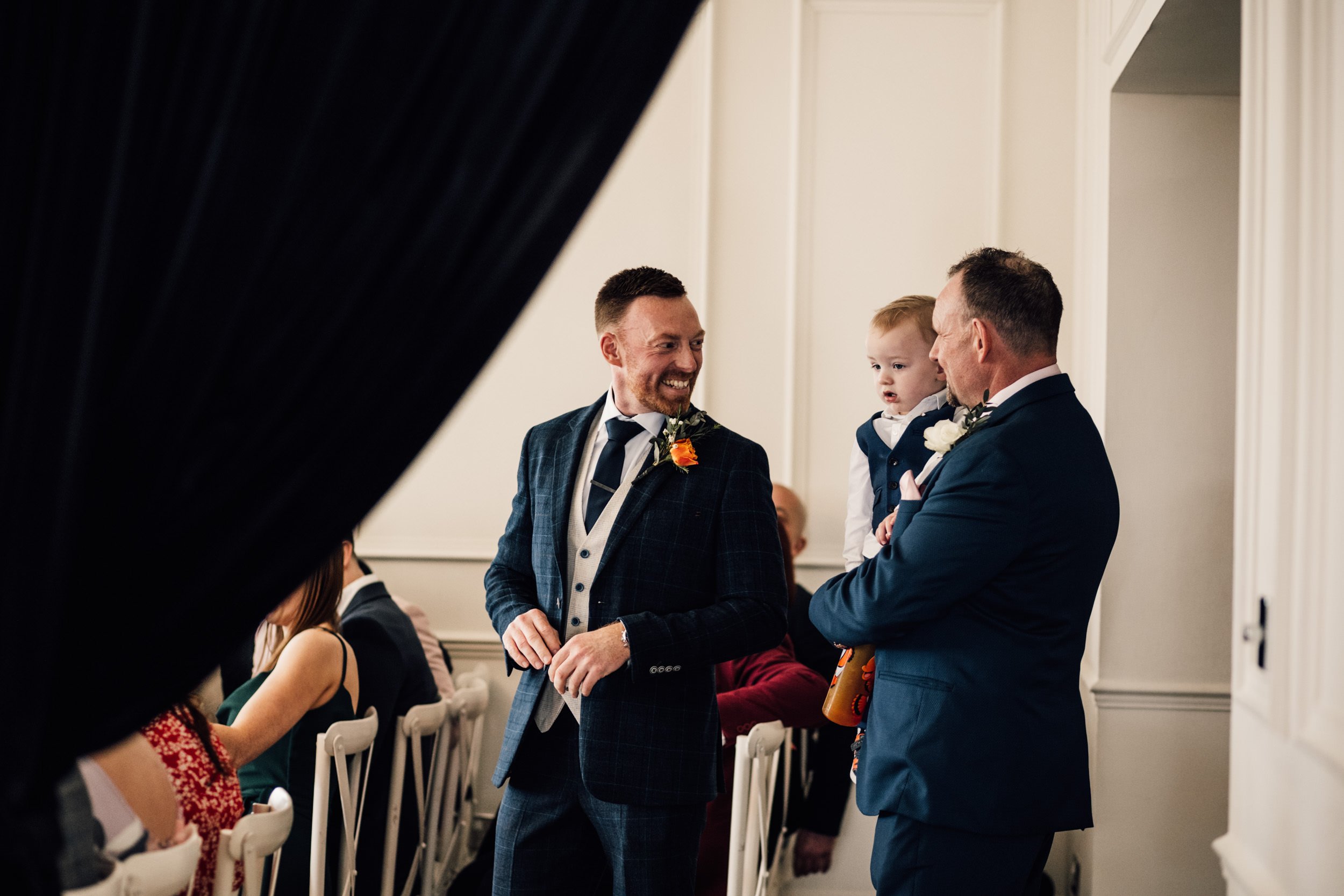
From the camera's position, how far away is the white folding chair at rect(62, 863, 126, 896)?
1029 millimetres

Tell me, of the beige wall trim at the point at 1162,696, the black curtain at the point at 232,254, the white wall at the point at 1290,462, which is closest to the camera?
the black curtain at the point at 232,254

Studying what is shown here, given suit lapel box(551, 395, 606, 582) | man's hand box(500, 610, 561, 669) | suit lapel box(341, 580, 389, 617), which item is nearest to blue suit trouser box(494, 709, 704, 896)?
man's hand box(500, 610, 561, 669)

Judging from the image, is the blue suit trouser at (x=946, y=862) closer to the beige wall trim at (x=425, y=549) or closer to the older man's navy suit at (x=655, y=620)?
the older man's navy suit at (x=655, y=620)

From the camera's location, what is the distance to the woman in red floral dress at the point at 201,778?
1626 millimetres

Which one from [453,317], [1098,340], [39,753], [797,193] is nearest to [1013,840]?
[453,317]

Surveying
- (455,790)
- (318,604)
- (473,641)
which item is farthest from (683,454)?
(473,641)

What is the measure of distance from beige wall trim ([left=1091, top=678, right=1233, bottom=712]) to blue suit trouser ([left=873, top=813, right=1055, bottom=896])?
1515 millimetres

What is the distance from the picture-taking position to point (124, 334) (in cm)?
88

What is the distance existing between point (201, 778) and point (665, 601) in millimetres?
830

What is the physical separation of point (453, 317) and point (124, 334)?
279 millimetres

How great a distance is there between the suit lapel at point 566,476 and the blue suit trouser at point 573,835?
30 cm

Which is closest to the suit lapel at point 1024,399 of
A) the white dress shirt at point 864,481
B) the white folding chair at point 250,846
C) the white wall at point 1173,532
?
the white dress shirt at point 864,481

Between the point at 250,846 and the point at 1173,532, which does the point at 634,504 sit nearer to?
the point at 250,846

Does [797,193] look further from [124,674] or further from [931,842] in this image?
[124,674]
